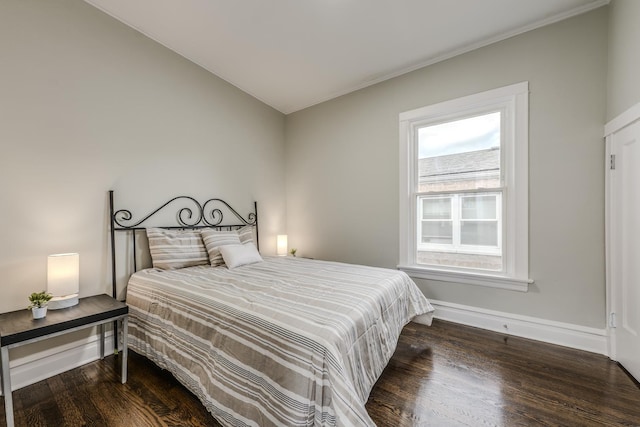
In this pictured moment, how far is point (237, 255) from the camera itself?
2.53 m

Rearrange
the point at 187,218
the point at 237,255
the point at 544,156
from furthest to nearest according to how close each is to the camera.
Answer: the point at 187,218, the point at 237,255, the point at 544,156

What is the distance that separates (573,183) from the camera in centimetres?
216

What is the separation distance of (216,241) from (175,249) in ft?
1.25

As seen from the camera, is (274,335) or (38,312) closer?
(274,335)

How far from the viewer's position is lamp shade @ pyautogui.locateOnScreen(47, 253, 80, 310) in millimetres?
1686

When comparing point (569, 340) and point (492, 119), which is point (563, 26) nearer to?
point (492, 119)

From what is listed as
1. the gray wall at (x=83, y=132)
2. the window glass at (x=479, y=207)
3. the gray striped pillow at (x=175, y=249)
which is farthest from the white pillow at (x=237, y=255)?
the window glass at (x=479, y=207)

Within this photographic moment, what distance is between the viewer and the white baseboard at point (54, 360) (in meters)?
1.70

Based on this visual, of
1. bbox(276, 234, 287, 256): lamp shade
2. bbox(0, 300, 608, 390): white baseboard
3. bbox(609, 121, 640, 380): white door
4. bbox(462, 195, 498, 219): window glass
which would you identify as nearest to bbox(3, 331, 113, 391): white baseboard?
bbox(0, 300, 608, 390): white baseboard

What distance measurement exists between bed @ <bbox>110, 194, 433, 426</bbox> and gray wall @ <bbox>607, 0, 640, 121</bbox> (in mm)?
2044

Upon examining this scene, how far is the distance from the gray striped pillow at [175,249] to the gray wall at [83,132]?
347 mm

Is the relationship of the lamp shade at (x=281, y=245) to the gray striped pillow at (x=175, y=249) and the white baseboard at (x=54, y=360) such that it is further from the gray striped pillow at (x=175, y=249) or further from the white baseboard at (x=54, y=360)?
the white baseboard at (x=54, y=360)

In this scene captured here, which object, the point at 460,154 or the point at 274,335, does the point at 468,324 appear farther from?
the point at 274,335

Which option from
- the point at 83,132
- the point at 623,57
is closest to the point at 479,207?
the point at 623,57
